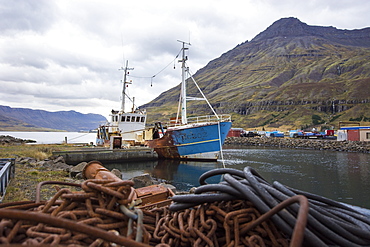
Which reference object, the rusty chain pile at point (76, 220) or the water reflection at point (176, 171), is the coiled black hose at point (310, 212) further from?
the water reflection at point (176, 171)

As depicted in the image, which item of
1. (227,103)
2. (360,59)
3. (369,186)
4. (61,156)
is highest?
(360,59)

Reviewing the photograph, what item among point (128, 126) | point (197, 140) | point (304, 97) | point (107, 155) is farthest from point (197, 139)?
point (304, 97)

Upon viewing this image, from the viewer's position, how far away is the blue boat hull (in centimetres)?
2206

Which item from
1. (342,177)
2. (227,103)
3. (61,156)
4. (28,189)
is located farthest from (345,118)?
(28,189)

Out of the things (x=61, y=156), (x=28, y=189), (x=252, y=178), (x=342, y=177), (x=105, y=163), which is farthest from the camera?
(x=105, y=163)

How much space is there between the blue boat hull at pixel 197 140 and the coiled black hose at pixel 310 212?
19.3 m

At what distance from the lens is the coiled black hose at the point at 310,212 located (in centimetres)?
178

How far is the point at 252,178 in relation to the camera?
212 cm

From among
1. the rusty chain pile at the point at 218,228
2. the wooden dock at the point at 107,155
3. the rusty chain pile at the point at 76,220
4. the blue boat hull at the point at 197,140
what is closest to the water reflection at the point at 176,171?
the wooden dock at the point at 107,155

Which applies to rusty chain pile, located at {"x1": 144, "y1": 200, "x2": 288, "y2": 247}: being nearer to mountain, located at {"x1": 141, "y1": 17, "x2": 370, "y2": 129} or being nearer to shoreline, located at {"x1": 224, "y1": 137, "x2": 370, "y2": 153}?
shoreline, located at {"x1": 224, "y1": 137, "x2": 370, "y2": 153}

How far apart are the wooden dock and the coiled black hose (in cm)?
1979

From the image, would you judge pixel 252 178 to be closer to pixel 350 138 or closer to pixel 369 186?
pixel 369 186

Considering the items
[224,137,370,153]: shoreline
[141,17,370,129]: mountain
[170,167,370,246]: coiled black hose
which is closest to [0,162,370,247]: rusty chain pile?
[170,167,370,246]: coiled black hose

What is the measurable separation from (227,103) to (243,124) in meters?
33.5
